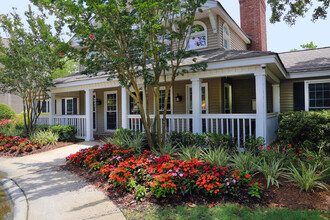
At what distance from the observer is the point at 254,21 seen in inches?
486

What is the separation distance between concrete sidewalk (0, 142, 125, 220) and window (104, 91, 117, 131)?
216 inches

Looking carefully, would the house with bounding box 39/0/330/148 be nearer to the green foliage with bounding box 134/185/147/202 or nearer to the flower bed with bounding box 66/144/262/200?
the flower bed with bounding box 66/144/262/200

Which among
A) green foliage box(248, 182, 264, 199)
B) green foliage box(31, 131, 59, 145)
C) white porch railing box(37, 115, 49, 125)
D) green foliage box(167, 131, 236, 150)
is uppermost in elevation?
white porch railing box(37, 115, 49, 125)

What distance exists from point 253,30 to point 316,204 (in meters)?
11.4

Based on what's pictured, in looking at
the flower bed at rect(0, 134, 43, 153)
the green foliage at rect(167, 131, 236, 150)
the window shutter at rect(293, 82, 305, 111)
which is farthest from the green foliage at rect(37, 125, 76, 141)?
the window shutter at rect(293, 82, 305, 111)

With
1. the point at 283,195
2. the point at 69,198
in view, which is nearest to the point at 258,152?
the point at 283,195

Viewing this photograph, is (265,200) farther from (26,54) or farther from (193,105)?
(26,54)

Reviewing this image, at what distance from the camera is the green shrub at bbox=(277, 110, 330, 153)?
5.43 meters

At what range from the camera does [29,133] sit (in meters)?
9.56

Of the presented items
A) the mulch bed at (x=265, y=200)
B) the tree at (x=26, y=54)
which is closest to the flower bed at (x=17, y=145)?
the tree at (x=26, y=54)

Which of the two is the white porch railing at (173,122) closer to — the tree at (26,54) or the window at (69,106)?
the tree at (26,54)

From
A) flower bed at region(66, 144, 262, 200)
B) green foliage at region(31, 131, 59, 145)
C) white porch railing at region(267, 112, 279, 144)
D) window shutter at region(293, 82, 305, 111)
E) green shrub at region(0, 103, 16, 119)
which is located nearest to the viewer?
flower bed at region(66, 144, 262, 200)

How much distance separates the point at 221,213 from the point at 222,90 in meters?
6.45

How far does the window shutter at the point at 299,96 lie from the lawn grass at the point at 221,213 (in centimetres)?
682
